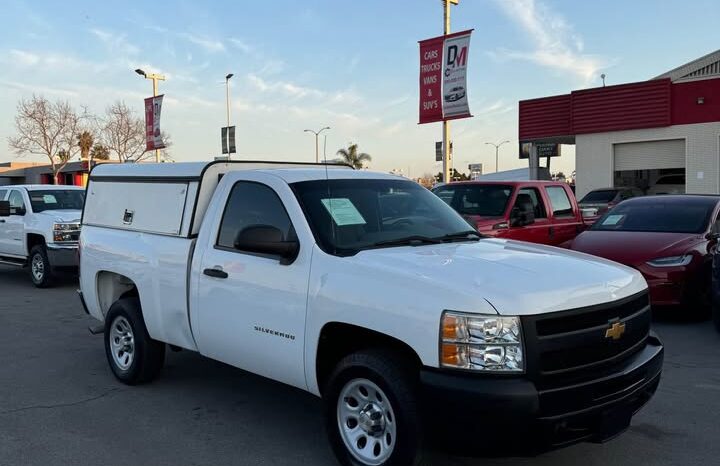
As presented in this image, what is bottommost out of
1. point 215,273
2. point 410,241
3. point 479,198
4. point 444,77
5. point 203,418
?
point 203,418

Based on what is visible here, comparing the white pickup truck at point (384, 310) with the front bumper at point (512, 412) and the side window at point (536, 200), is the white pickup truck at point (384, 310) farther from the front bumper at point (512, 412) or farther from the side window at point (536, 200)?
the side window at point (536, 200)

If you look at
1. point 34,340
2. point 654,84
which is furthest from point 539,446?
point 654,84

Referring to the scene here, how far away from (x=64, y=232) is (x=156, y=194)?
695 cm

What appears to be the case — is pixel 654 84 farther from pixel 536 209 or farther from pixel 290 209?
pixel 290 209

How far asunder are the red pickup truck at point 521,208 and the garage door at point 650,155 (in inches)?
775

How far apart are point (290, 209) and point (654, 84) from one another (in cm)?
2713

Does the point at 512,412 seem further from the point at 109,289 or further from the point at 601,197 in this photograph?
the point at 601,197

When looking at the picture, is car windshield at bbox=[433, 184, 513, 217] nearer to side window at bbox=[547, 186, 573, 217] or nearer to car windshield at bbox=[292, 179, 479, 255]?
side window at bbox=[547, 186, 573, 217]

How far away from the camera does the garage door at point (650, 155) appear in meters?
27.9

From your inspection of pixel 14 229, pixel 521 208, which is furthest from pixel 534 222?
pixel 14 229

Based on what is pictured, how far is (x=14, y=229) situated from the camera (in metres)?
12.5

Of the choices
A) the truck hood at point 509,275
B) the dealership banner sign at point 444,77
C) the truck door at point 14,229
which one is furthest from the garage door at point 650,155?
the truck hood at point 509,275

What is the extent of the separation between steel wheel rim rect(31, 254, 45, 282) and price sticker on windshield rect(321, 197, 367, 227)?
30.0ft

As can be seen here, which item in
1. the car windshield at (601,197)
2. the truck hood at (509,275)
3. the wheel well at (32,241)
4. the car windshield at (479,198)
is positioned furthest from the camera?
the car windshield at (601,197)
